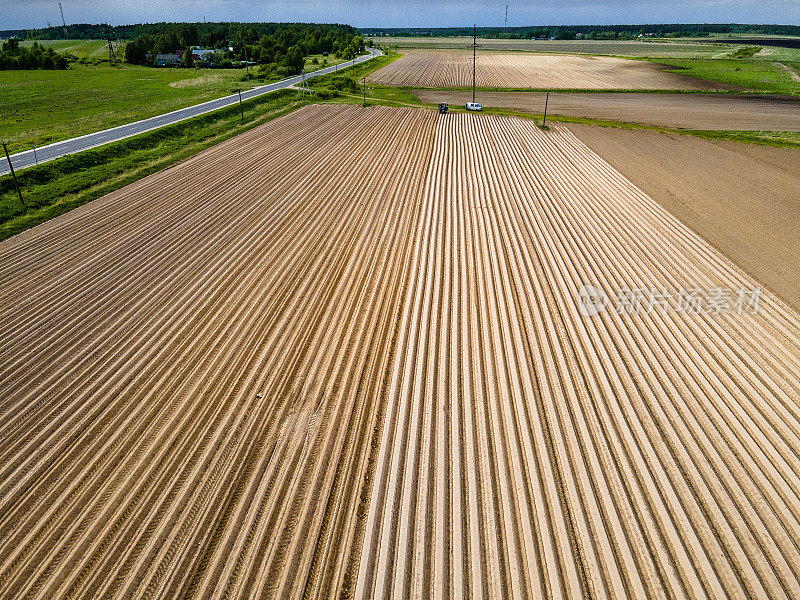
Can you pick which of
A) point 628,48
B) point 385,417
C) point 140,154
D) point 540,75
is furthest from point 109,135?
point 628,48

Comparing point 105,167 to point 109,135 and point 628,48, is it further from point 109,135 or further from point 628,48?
point 628,48

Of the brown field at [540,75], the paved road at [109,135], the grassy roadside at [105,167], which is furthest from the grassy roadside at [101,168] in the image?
the brown field at [540,75]

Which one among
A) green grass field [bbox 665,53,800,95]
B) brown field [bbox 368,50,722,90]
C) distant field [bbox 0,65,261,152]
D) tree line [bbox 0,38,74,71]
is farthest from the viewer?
tree line [bbox 0,38,74,71]

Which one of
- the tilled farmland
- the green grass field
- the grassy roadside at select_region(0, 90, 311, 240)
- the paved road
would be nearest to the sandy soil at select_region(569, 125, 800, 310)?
the tilled farmland

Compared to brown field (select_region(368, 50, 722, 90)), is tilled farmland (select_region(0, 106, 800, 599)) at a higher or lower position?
lower

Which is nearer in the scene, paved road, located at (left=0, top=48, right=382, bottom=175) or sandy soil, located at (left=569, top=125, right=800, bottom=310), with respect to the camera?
sandy soil, located at (left=569, top=125, right=800, bottom=310)

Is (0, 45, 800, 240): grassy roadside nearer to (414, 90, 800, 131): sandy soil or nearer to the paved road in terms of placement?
the paved road

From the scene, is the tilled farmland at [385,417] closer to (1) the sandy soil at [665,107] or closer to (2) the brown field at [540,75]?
(1) the sandy soil at [665,107]

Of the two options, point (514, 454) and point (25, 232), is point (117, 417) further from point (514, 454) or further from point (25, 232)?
point (25, 232)
